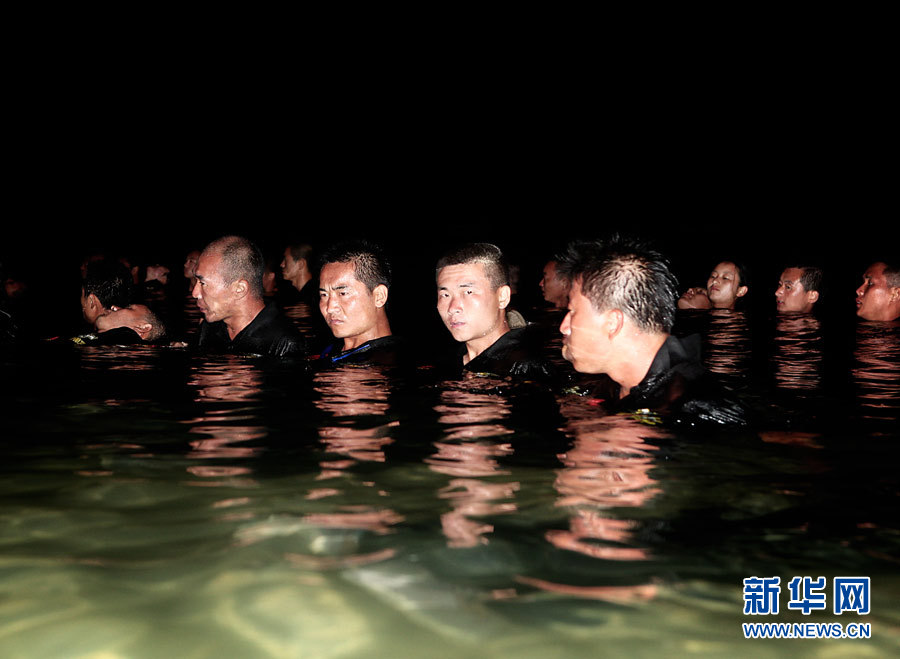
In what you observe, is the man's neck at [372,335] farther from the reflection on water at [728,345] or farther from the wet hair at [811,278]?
the wet hair at [811,278]

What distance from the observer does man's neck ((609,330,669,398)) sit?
5.43 m

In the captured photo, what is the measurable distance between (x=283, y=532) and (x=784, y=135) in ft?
128

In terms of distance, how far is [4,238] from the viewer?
3294 centimetres

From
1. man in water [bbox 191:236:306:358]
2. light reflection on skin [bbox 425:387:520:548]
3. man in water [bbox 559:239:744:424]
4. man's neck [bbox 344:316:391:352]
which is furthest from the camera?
man in water [bbox 191:236:306:358]

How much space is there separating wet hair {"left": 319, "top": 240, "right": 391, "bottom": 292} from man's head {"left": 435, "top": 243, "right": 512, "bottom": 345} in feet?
2.94

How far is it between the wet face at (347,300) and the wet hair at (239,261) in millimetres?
1093

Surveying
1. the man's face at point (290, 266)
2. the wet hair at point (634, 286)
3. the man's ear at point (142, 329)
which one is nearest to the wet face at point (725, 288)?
the man's face at point (290, 266)

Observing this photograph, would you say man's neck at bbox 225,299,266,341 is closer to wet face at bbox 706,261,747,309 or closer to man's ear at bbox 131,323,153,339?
man's ear at bbox 131,323,153,339

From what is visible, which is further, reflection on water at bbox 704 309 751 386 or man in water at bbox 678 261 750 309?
man in water at bbox 678 261 750 309

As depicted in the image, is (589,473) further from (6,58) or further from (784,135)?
(784,135)

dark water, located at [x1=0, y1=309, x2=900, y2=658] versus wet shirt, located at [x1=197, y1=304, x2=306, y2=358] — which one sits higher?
wet shirt, located at [x1=197, y1=304, x2=306, y2=358]

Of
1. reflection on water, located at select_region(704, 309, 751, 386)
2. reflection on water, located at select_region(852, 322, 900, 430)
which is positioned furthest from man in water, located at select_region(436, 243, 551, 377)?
reflection on water, located at select_region(852, 322, 900, 430)

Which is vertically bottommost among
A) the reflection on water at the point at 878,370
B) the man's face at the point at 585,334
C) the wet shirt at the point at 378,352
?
the reflection on water at the point at 878,370

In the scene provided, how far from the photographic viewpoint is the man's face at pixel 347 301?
27.1ft
